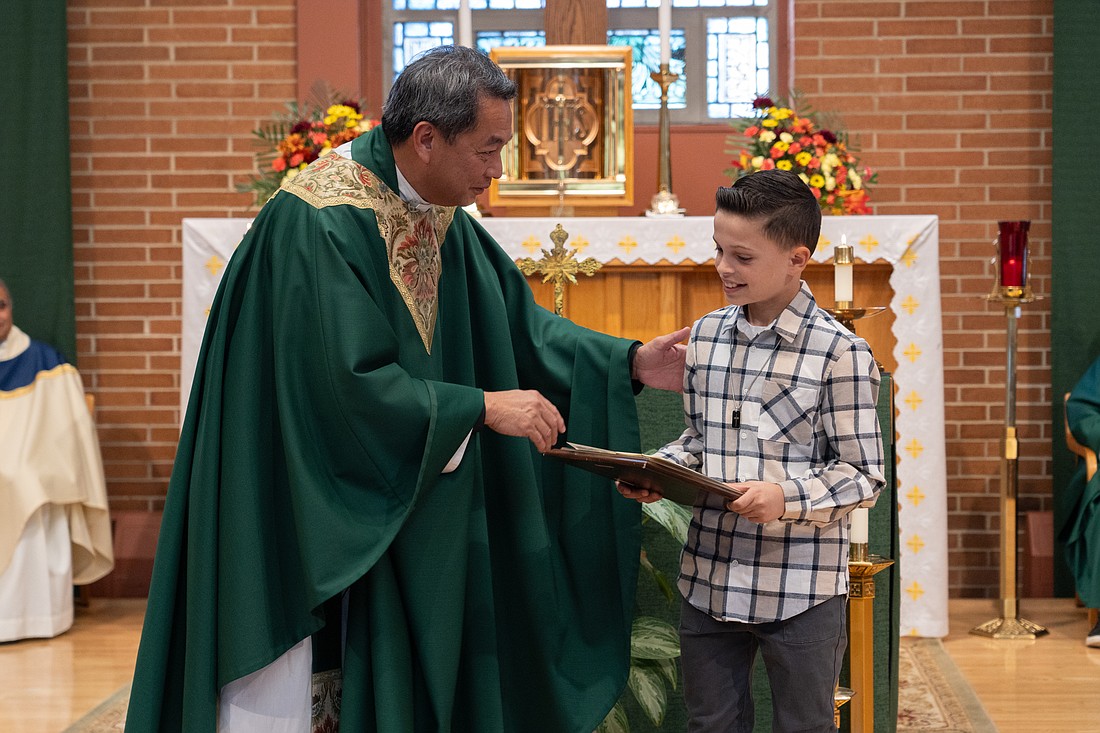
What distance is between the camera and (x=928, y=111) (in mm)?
5570

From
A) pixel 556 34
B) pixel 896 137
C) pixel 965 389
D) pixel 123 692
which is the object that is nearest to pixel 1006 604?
pixel 965 389

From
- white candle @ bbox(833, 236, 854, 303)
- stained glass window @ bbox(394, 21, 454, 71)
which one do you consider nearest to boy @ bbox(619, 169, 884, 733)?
white candle @ bbox(833, 236, 854, 303)

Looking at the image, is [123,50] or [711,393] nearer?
[711,393]

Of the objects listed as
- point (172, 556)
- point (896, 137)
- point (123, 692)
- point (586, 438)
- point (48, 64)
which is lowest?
point (123, 692)

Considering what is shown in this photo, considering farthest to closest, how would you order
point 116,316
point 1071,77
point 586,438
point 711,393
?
point 116,316 → point 1071,77 → point 586,438 → point 711,393

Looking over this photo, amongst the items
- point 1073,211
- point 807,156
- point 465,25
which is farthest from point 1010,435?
point 465,25

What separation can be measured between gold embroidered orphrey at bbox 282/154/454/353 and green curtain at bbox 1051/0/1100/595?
12.6 feet

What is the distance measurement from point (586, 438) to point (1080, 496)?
129 inches

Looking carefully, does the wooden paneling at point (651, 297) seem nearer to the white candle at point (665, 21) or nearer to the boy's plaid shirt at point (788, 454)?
the white candle at point (665, 21)

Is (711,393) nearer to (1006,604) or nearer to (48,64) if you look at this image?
(1006,604)

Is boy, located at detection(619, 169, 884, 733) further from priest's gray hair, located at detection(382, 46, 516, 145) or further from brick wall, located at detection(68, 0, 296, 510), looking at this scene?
brick wall, located at detection(68, 0, 296, 510)

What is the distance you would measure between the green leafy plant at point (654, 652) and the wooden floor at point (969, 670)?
4.61 feet

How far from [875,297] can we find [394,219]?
2.77m

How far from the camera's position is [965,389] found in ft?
18.3
